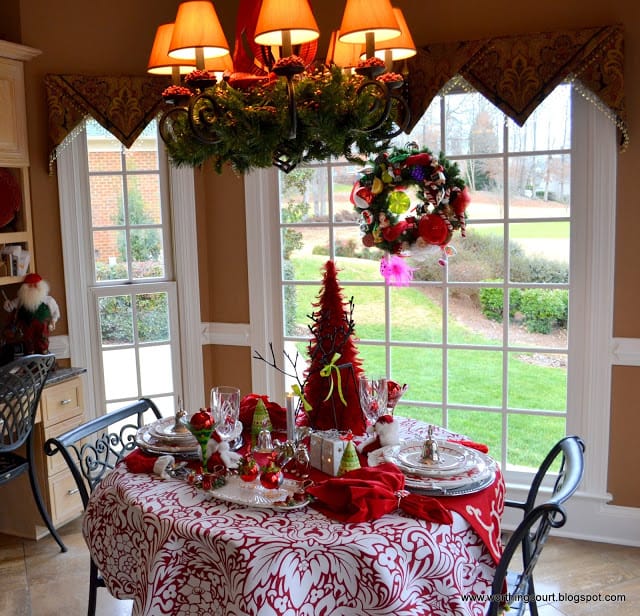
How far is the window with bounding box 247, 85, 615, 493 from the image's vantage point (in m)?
3.25

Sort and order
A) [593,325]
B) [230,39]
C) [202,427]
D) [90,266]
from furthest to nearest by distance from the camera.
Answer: [90,266], [230,39], [593,325], [202,427]

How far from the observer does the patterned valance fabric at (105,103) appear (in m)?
3.49

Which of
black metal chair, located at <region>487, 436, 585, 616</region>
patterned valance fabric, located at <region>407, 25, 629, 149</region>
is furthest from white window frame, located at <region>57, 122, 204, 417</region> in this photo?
black metal chair, located at <region>487, 436, 585, 616</region>

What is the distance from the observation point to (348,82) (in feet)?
5.80

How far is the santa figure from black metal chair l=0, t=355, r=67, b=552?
0.30 m

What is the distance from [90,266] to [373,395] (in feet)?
6.97

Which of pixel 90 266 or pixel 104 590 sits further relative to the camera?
pixel 90 266

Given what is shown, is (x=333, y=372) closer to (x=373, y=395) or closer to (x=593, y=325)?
(x=373, y=395)

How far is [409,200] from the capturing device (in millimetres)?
3098

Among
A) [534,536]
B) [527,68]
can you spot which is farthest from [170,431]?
[527,68]

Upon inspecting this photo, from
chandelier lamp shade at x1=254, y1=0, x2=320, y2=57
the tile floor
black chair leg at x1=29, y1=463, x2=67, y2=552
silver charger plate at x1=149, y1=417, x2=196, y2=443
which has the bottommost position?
the tile floor

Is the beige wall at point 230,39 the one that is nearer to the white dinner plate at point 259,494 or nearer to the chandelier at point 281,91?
the chandelier at point 281,91

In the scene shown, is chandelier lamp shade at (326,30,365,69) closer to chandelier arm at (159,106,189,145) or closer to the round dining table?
chandelier arm at (159,106,189,145)

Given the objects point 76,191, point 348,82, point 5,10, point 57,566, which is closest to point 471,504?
point 348,82
